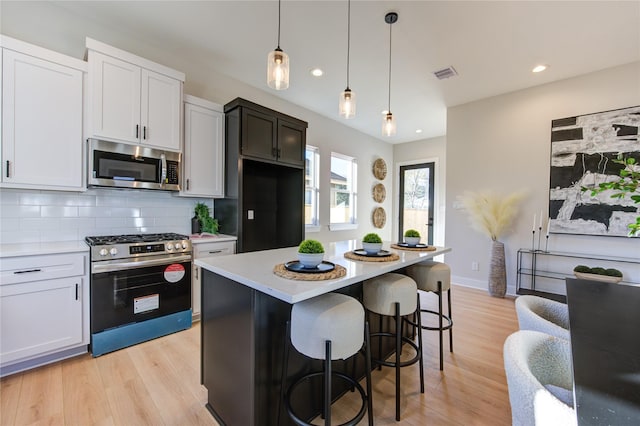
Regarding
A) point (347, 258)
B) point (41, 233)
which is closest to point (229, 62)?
point (41, 233)

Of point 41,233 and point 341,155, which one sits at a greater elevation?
point 341,155

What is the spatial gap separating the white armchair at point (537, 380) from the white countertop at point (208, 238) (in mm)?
2688

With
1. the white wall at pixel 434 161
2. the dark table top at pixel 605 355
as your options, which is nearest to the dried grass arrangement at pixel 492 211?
the white wall at pixel 434 161

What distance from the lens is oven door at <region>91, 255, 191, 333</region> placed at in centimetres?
219

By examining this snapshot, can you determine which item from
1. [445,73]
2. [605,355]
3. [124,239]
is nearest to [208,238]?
[124,239]

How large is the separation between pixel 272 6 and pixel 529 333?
2.83 meters

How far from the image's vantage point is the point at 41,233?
2336 millimetres

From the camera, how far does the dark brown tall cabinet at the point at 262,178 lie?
310cm

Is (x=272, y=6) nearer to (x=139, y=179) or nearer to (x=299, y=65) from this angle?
(x=299, y=65)

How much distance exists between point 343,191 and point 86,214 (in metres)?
4.04

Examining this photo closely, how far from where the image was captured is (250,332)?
1.26 m

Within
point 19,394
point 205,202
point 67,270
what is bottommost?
point 19,394

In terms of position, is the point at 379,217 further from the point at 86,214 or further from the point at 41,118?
the point at 41,118

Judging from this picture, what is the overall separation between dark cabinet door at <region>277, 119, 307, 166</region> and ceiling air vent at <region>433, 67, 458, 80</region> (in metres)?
1.87
